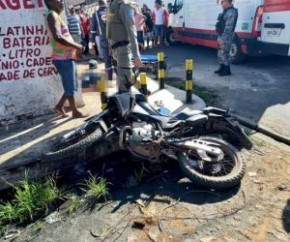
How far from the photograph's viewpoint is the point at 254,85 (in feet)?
23.9

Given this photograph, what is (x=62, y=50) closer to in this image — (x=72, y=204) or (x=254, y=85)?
(x=72, y=204)

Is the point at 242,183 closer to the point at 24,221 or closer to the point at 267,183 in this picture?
the point at 267,183

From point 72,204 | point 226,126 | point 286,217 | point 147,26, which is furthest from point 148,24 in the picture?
point 286,217

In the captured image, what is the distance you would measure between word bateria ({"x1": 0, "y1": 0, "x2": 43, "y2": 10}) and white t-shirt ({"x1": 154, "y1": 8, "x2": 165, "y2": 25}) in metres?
8.59

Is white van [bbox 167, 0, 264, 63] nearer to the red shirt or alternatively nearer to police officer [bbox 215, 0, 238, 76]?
police officer [bbox 215, 0, 238, 76]

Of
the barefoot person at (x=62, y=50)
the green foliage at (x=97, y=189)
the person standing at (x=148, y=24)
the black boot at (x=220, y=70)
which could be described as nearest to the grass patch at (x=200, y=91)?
the black boot at (x=220, y=70)

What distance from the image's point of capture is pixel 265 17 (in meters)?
8.01

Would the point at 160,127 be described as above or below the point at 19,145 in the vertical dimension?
above

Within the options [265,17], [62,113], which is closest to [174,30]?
[265,17]

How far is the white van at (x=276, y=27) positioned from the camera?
7512 millimetres

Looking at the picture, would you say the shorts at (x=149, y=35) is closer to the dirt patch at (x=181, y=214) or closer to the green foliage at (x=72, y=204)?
the dirt patch at (x=181, y=214)

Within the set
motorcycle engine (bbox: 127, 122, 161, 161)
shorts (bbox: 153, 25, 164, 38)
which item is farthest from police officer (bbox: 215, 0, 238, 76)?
shorts (bbox: 153, 25, 164, 38)

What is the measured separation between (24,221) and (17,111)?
2490 millimetres

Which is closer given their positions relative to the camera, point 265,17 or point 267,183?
point 267,183
